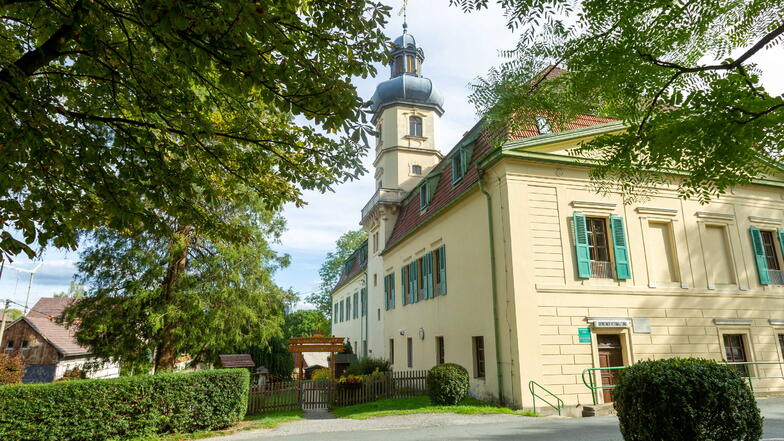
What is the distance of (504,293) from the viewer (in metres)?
14.3

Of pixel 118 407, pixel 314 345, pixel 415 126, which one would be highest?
pixel 415 126

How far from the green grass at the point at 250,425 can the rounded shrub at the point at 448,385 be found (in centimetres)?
444

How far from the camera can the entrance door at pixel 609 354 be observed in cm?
1391

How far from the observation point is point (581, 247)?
47.4 ft

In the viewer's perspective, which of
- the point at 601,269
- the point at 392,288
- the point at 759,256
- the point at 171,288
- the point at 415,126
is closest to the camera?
the point at 601,269

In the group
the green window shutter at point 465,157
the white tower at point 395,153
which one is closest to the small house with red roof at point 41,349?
the white tower at point 395,153

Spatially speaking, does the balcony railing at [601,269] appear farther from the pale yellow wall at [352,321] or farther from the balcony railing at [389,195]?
the pale yellow wall at [352,321]

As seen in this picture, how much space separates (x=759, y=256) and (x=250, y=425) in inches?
704

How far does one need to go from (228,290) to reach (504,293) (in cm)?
907

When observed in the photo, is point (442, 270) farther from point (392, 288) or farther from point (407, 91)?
point (407, 91)

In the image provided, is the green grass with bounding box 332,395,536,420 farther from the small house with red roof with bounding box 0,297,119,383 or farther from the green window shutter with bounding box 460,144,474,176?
the small house with red roof with bounding box 0,297,119,383

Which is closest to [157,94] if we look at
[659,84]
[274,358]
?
[659,84]

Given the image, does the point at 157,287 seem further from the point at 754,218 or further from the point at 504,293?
the point at 754,218

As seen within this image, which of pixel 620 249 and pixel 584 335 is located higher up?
pixel 620 249
